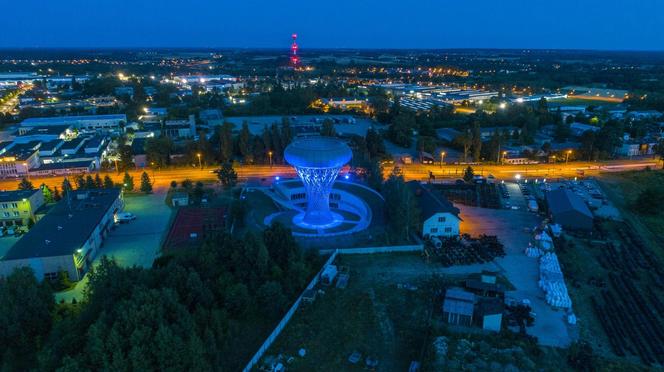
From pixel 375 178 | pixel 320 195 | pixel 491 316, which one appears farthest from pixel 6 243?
pixel 491 316

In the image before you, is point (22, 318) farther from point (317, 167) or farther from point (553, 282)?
point (553, 282)

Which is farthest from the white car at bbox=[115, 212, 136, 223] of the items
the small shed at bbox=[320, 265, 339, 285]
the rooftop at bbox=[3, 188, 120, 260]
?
the small shed at bbox=[320, 265, 339, 285]

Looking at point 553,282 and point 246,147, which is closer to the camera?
point 553,282

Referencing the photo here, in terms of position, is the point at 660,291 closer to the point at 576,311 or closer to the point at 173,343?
the point at 576,311

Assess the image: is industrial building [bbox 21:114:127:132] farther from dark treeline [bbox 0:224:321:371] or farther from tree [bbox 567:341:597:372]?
tree [bbox 567:341:597:372]

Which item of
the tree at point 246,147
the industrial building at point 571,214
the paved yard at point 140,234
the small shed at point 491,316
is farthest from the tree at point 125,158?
the industrial building at point 571,214

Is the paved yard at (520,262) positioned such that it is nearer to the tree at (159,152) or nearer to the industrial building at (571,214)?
the industrial building at (571,214)
